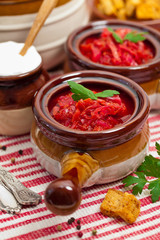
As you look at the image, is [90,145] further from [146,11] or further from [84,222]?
[146,11]

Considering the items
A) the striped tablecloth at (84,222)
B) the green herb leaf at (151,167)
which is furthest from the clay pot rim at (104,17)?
the striped tablecloth at (84,222)

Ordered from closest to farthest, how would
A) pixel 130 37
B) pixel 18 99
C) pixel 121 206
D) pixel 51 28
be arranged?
pixel 121 206
pixel 18 99
pixel 130 37
pixel 51 28

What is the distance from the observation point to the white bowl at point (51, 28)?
256 centimetres

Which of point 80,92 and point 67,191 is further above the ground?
point 80,92

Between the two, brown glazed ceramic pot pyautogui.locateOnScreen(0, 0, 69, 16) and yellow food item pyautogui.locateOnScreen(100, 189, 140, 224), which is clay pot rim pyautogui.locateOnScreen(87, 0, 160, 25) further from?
yellow food item pyautogui.locateOnScreen(100, 189, 140, 224)

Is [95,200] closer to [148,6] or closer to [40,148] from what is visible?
[40,148]

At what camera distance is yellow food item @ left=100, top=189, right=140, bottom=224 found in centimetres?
181

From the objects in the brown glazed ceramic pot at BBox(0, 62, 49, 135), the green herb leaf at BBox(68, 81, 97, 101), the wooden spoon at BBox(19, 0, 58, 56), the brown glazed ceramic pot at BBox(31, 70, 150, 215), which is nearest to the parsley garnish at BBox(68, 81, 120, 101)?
the green herb leaf at BBox(68, 81, 97, 101)

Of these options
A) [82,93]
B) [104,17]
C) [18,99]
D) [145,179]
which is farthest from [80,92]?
[104,17]

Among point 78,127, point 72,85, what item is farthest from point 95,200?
point 72,85

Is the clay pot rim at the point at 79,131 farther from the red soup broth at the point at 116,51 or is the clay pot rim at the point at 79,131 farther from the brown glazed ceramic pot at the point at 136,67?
Result: the red soup broth at the point at 116,51

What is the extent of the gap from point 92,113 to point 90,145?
0.18 meters

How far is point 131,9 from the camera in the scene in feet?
10.4

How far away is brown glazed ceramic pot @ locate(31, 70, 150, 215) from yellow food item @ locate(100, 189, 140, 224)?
14 centimetres
